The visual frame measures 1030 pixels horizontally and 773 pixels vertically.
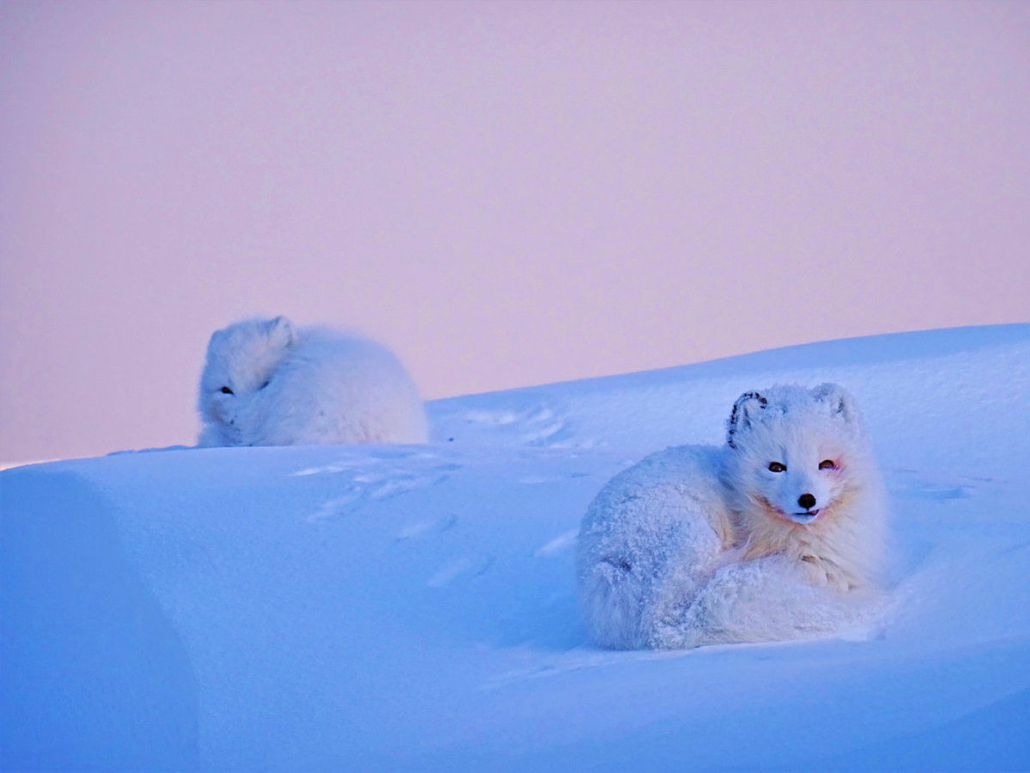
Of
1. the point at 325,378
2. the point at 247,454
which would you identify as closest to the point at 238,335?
the point at 325,378

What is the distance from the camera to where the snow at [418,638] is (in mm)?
2127

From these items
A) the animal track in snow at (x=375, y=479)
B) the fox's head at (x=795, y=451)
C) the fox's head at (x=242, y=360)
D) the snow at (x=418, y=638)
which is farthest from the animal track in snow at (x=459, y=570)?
the fox's head at (x=242, y=360)

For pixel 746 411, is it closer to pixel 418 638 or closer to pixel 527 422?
pixel 418 638

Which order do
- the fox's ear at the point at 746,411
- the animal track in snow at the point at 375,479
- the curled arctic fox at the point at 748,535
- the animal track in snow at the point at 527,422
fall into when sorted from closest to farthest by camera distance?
the curled arctic fox at the point at 748,535
the fox's ear at the point at 746,411
the animal track in snow at the point at 375,479
the animal track in snow at the point at 527,422

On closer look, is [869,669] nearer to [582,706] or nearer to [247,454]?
[582,706]

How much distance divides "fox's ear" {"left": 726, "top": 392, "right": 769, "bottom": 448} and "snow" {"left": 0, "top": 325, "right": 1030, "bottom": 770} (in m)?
0.70

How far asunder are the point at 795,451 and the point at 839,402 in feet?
1.02

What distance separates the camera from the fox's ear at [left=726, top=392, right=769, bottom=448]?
3404 mm

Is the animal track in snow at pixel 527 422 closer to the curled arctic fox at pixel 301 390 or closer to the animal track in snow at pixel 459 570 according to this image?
the curled arctic fox at pixel 301 390

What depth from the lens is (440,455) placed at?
5504 millimetres

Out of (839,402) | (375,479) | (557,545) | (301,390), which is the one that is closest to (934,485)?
(839,402)

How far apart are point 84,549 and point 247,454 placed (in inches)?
50.0

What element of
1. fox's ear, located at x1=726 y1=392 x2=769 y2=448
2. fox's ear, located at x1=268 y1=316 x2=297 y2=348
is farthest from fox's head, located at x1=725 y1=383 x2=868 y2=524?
fox's ear, located at x1=268 y1=316 x2=297 y2=348

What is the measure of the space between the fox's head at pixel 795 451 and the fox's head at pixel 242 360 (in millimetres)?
3955
